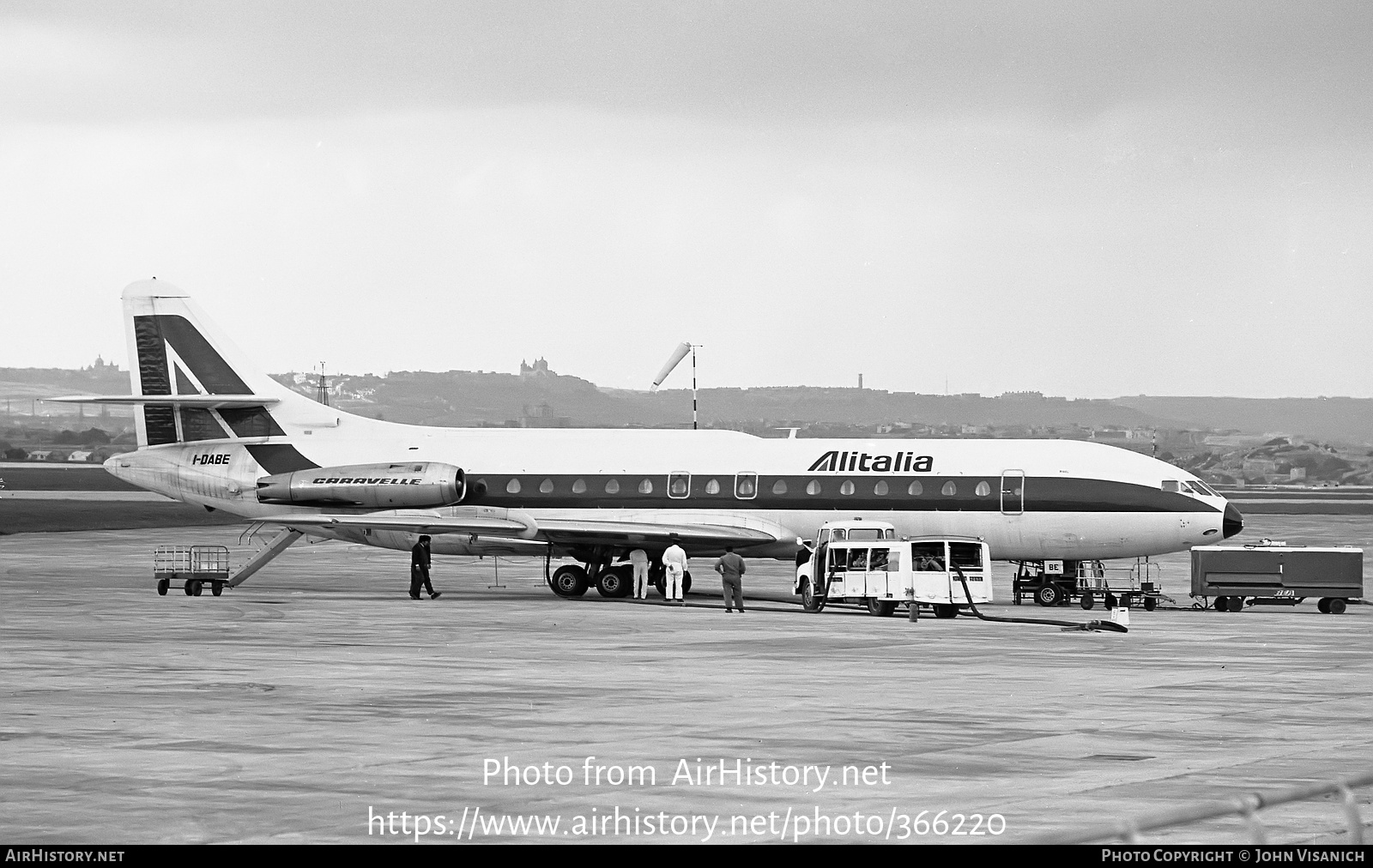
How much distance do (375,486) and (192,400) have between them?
567cm

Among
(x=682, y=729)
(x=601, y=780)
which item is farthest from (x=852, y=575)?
(x=601, y=780)

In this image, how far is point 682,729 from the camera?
1923 cm

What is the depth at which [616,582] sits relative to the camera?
4238 centimetres

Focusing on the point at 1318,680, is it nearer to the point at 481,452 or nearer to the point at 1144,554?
the point at 1144,554

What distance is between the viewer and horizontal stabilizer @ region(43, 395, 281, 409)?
4447cm

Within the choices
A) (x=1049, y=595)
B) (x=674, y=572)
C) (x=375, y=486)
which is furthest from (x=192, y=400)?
(x=1049, y=595)

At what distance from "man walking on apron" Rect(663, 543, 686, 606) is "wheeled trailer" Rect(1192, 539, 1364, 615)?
11.6 metres

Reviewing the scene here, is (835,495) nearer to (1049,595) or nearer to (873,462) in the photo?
(873,462)

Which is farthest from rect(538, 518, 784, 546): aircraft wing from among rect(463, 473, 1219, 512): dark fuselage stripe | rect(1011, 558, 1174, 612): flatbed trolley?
rect(1011, 558, 1174, 612): flatbed trolley

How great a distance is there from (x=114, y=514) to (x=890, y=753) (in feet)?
277

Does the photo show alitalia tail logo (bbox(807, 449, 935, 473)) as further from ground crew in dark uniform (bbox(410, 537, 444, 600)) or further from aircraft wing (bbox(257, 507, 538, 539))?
ground crew in dark uniform (bbox(410, 537, 444, 600))

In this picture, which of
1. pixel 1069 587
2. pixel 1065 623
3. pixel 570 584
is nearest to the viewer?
pixel 1065 623

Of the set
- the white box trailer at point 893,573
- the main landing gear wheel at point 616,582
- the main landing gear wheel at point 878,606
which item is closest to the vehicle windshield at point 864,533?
the white box trailer at point 893,573

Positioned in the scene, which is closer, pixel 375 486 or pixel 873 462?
pixel 873 462
